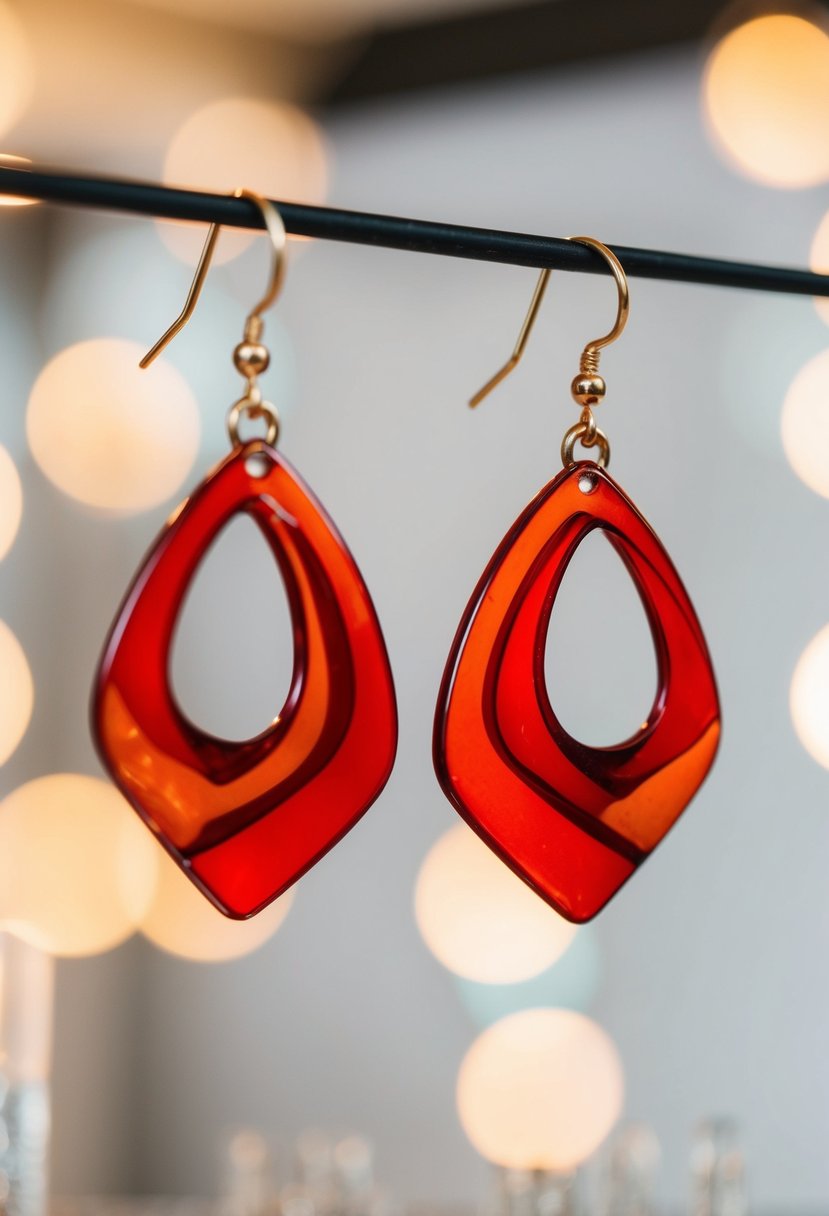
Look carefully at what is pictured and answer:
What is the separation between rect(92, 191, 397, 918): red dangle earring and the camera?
352mm

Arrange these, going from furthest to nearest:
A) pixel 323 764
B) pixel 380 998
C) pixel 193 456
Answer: pixel 193 456 → pixel 380 998 → pixel 323 764

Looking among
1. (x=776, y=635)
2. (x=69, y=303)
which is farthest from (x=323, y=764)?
(x=69, y=303)

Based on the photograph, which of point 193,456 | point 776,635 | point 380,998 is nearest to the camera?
point 776,635

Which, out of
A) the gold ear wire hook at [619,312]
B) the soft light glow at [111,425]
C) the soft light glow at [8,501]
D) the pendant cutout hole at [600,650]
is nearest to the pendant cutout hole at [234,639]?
the soft light glow at [111,425]

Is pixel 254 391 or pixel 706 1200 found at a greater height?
pixel 254 391

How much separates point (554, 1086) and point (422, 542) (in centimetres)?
63

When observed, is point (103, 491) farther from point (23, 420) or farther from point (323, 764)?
point (323, 764)

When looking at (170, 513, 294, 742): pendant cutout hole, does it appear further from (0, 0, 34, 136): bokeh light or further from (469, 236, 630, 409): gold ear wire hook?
(469, 236, 630, 409): gold ear wire hook

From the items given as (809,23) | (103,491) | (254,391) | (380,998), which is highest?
(809,23)

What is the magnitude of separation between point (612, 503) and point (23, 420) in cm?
133

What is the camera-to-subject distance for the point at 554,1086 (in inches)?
55.6

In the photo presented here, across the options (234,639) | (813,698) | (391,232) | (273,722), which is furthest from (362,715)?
(234,639)

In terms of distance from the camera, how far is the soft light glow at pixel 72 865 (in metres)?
1.54

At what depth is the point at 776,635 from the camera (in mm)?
1344
